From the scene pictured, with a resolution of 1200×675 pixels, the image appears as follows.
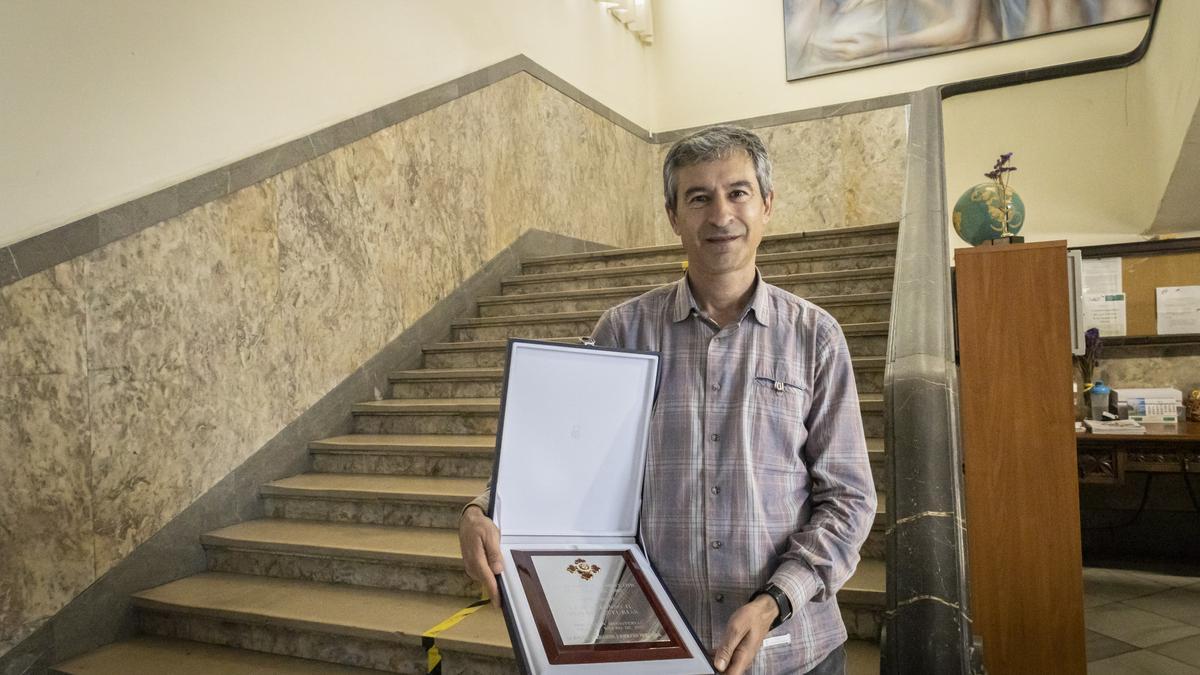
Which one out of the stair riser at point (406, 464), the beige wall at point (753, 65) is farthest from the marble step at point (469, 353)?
the beige wall at point (753, 65)

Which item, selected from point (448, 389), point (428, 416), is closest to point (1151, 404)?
point (448, 389)

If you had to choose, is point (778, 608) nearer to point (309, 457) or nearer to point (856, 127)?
point (309, 457)

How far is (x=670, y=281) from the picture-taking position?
204 inches

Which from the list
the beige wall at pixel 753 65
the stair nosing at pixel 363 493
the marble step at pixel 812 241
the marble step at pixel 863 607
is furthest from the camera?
the beige wall at pixel 753 65

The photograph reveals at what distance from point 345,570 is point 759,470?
2.55m

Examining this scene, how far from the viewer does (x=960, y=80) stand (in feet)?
24.5

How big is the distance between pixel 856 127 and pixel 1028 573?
5972 mm

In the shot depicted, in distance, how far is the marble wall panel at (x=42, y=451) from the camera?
2781 mm

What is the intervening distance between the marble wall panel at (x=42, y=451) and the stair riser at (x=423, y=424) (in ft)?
5.14

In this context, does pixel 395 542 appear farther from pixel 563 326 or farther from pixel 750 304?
pixel 750 304

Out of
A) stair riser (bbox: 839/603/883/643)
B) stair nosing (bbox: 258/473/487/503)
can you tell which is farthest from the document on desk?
stair nosing (bbox: 258/473/487/503)

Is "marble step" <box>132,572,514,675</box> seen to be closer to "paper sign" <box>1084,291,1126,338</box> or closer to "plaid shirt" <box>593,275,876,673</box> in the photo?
"plaid shirt" <box>593,275,876,673</box>

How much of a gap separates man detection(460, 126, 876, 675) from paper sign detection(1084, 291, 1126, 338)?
5631mm

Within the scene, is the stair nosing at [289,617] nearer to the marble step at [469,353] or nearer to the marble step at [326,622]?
the marble step at [326,622]
